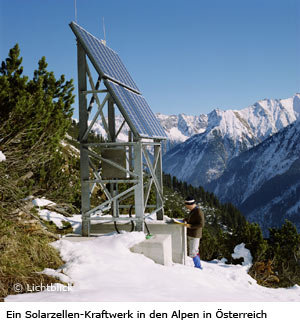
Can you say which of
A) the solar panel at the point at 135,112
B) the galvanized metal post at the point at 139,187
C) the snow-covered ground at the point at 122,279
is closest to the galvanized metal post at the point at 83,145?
the solar panel at the point at 135,112

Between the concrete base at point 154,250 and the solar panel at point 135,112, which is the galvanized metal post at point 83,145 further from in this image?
the concrete base at point 154,250

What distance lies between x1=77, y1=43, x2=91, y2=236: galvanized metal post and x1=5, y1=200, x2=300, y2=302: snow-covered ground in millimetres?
1426

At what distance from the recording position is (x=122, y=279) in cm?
769

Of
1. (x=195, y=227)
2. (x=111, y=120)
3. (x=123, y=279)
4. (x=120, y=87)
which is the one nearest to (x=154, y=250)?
(x=195, y=227)

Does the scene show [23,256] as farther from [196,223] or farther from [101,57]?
[101,57]

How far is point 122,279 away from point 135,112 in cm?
562

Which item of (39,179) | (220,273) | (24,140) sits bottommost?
(220,273)
